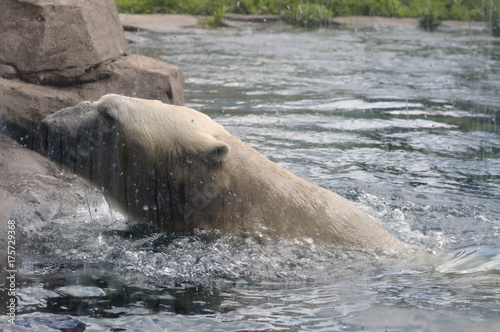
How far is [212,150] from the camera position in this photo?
318cm

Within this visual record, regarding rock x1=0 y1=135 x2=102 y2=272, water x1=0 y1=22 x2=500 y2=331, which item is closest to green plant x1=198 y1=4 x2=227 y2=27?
water x1=0 y1=22 x2=500 y2=331

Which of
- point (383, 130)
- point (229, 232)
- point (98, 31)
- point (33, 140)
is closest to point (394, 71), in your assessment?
point (383, 130)

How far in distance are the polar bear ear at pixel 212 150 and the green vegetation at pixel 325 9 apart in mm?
14786

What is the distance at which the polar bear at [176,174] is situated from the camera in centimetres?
325

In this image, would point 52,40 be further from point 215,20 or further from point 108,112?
point 215,20

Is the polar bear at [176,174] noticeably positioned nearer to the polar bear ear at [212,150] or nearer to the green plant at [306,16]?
the polar bear ear at [212,150]

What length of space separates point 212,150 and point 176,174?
25 cm

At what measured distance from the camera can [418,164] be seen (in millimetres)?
5816

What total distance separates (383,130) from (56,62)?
3.70 meters

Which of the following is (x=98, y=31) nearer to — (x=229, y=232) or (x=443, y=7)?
(x=229, y=232)

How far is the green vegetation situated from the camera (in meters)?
17.7

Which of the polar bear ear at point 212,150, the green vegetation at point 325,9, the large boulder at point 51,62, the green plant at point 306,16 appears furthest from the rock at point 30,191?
the green plant at point 306,16

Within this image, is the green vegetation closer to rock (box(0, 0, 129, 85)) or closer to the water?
the water

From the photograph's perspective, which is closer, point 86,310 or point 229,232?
point 86,310
